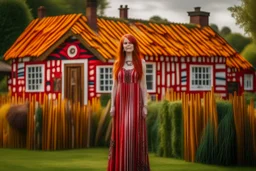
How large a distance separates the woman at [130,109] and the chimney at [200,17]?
2696cm

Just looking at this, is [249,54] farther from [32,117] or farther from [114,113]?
[114,113]

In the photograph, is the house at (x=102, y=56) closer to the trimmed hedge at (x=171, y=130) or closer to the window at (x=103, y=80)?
the window at (x=103, y=80)

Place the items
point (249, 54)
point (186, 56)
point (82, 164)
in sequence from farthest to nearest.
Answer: point (249, 54) → point (186, 56) → point (82, 164)

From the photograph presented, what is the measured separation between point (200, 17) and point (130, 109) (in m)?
27.4

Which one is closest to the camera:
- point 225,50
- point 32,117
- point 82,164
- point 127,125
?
point 127,125

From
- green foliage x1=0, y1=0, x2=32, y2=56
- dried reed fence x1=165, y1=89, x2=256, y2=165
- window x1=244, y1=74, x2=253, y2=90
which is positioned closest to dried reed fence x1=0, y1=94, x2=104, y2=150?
dried reed fence x1=165, y1=89, x2=256, y2=165

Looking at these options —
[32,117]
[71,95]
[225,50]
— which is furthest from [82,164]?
[225,50]

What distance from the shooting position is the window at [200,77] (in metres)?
33.1

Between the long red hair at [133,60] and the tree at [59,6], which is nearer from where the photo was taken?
the long red hair at [133,60]

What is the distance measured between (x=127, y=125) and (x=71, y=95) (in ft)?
63.7

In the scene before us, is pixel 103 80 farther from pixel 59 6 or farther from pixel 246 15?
pixel 59 6

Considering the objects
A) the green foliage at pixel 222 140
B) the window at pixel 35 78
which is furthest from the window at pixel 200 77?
the green foliage at pixel 222 140

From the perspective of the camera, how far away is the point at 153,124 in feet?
56.3

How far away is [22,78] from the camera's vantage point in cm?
3256
